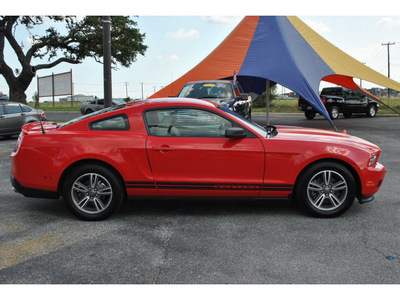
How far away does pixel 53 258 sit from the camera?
3676mm

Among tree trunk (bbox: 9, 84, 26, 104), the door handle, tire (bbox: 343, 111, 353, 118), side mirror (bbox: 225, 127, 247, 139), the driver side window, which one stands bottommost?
the door handle

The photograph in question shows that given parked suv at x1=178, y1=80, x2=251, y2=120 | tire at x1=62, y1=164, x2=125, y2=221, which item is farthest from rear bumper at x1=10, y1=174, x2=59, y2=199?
parked suv at x1=178, y1=80, x2=251, y2=120

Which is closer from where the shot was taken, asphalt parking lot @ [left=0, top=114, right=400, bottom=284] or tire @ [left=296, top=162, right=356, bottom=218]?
asphalt parking lot @ [left=0, top=114, right=400, bottom=284]

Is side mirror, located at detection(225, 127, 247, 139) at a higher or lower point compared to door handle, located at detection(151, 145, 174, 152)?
higher

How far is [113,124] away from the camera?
485 cm

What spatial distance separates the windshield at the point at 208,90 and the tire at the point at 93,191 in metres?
6.66

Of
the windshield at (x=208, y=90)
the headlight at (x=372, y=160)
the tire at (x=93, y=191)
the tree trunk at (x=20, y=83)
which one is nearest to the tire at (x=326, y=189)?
the headlight at (x=372, y=160)

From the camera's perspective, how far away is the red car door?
4.67 metres

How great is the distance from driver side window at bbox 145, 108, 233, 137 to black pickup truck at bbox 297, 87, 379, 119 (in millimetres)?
18351

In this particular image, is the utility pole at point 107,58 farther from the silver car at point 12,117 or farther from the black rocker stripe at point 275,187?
the black rocker stripe at point 275,187

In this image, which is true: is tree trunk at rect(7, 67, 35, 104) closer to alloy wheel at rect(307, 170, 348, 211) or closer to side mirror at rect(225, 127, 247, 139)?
side mirror at rect(225, 127, 247, 139)

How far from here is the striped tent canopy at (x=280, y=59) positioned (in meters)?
14.0

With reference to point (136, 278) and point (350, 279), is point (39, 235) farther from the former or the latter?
point (350, 279)

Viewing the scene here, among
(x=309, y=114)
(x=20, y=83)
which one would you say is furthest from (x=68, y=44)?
(x=309, y=114)
